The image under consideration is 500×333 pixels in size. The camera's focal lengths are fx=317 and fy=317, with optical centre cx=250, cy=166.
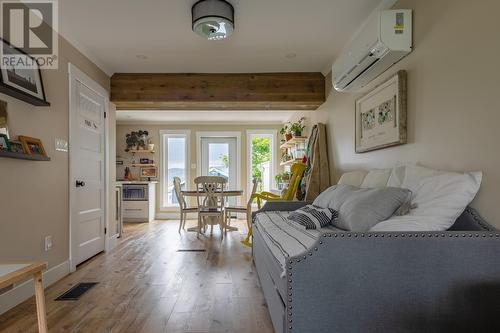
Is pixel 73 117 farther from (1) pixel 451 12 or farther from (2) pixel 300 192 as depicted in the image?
(1) pixel 451 12

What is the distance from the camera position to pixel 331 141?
161 inches

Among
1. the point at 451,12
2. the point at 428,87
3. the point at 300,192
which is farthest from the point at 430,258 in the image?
the point at 300,192

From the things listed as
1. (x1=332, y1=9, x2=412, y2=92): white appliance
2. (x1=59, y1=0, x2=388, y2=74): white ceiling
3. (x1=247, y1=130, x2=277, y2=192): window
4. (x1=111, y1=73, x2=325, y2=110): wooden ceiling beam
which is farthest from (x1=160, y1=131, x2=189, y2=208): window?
(x1=332, y1=9, x2=412, y2=92): white appliance

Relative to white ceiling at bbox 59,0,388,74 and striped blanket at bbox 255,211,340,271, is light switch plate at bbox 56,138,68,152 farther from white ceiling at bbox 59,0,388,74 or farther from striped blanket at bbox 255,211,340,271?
striped blanket at bbox 255,211,340,271

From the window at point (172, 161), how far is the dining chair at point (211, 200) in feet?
7.07

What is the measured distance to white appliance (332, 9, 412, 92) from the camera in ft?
7.18

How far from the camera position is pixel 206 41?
10.5 feet

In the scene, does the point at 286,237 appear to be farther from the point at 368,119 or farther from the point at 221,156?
the point at 221,156

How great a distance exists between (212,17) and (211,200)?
346cm

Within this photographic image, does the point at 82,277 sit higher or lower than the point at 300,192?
lower

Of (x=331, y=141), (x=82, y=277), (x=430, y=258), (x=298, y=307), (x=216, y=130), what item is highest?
(x=216, y=130)

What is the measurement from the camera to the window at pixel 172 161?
739 cm

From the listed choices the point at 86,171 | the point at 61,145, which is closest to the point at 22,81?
the point at 61,145

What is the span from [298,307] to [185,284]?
1.64 metres
